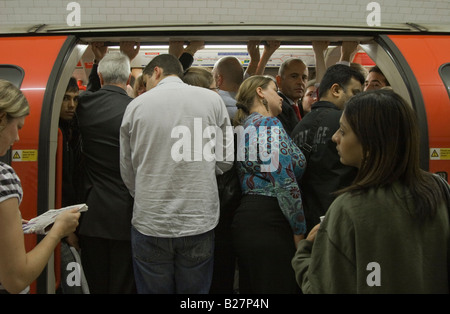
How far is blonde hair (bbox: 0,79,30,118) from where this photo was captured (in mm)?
1310

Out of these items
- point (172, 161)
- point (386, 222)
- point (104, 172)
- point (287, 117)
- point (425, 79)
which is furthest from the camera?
point (287, 117)

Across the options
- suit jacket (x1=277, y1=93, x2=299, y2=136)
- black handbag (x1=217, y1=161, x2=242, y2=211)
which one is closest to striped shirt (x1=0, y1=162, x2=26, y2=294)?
black handbag (x1=217, y1=161, x2=242, y2=211)

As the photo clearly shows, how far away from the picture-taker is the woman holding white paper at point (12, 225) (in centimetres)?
122

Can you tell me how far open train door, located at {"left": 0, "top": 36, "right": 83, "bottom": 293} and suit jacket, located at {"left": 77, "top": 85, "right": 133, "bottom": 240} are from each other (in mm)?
204

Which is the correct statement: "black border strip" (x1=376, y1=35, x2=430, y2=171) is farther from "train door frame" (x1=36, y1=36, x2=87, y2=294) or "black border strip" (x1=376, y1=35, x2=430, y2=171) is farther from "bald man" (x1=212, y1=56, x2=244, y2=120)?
"train door frame" (x1=36, y1=36, x2=87, y2=294)

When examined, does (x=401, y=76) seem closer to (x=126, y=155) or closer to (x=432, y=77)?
(x=432, y=77)

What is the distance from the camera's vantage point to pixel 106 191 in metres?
2.36

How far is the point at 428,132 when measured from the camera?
2.39 meters

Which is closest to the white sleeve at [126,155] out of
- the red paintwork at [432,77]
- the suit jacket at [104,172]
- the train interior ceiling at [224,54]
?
the suit jacket at [104,172]

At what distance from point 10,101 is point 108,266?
148cm

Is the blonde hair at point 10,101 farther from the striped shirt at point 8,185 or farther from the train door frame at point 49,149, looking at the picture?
the train door frame at point 49,149

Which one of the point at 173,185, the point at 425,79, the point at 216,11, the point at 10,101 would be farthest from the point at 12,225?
the point at 216,11

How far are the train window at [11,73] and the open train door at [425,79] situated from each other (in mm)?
2560
